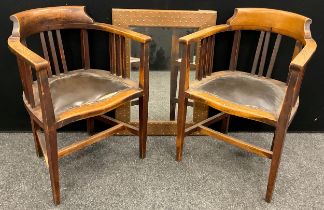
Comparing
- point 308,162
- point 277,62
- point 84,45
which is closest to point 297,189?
point 308,162

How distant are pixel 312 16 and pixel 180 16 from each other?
30.1 inches

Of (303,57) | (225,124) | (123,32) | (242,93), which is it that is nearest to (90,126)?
(123,32)

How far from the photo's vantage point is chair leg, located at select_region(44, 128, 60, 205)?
1480 millimetres

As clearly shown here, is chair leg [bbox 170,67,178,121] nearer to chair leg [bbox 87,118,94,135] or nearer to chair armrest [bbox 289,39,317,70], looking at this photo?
chair leg [bbox 87,118,94,135]

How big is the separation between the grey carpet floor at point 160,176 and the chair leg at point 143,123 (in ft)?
0.23

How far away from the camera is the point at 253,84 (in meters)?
1.81

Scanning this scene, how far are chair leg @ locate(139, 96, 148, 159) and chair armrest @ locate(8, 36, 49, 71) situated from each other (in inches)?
23.5

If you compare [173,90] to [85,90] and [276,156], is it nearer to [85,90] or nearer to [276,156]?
[85,90]

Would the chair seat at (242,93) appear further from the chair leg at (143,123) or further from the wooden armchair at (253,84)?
the chair leg at (143,123)

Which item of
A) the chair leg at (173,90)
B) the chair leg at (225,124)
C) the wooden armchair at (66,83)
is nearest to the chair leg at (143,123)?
the wooden armchair at (66,83)

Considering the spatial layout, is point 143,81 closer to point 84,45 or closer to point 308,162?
point 84,45

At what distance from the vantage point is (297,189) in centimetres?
181

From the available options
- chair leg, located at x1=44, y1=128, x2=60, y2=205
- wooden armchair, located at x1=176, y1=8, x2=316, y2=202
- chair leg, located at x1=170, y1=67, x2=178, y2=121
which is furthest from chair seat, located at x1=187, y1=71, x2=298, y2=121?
chair leg, located at x1=44, y1=128, x2=60, y2=205

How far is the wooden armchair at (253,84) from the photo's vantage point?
5.08ft
